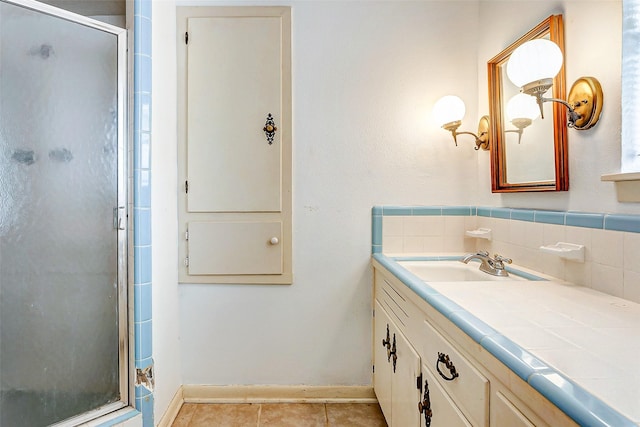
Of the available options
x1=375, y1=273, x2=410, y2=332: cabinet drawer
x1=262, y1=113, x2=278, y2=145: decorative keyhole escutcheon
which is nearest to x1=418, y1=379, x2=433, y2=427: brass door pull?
x1=375, y1=273, x2=410, y2=332: cabinet drawer

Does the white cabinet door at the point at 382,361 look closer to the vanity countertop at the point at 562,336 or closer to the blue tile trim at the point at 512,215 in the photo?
the blue tile trim at the point at 512,215

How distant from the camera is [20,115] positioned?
1.23 meters

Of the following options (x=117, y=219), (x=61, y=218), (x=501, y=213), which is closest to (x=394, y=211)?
(x=501, y=213)

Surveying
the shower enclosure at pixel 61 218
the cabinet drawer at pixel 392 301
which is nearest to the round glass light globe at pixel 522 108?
the cabinet drawer at pixel 392 301

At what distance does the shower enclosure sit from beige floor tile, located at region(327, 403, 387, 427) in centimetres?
97

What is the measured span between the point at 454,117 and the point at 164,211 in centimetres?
152

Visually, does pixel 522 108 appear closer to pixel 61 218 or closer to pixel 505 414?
pixel 505 414

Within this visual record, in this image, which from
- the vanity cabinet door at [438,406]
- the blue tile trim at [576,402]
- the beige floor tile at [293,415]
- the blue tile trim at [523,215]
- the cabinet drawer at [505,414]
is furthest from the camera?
the beige floor tile at [293,415]

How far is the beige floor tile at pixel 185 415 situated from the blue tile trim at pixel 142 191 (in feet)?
0.77

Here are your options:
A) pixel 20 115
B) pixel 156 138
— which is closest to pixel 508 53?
pixel 156 138

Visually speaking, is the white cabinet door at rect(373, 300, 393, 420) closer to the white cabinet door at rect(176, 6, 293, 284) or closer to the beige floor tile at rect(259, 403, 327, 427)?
the beige floor tile at rect(259, 403, 327, 427)

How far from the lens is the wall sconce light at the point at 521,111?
136cm

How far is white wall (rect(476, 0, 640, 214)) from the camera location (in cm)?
100

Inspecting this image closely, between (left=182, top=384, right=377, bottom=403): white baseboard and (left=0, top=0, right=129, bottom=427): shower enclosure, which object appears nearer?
(left=0, top=0, right=129, bottom=427): shower enclosure
